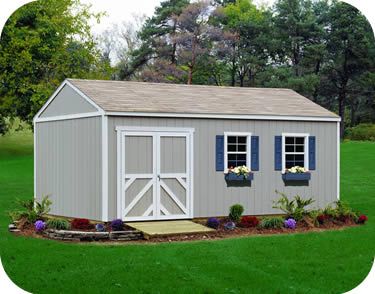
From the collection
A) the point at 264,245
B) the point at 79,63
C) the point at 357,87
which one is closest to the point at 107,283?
the point at 264,245

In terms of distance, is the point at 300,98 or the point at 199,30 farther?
the point at 199,30

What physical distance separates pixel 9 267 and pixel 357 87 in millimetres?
24110

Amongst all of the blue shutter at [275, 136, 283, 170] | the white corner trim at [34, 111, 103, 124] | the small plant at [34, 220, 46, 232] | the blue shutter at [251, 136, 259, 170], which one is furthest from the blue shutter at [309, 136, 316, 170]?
the small plant at [34, 220, 46, 232]

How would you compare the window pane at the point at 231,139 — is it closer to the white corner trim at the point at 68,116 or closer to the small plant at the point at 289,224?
the small plant at the point at 289,224

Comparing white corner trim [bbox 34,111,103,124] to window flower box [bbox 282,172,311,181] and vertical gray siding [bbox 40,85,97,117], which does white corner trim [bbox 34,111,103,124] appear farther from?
window flower box [bbox 282,172,311,181]

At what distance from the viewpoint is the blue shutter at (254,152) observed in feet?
47.4

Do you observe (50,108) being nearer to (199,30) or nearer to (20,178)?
(199,30)

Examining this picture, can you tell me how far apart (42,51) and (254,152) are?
496 inches

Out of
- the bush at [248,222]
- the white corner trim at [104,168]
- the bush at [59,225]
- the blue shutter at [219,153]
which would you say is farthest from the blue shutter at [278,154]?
the bush at [59,225]

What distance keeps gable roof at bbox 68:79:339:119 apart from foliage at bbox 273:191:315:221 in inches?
76.8

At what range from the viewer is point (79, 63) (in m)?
24.8

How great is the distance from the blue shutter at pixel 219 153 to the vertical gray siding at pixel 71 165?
8.63ft

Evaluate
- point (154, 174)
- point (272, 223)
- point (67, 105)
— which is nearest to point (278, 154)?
point (272, 223)

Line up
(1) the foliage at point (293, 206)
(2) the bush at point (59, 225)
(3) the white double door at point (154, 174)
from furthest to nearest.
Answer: (1) the foliage at point (293, 206), (3) the white double door at point (154, 174), (2) the bush at point (59, 225)
